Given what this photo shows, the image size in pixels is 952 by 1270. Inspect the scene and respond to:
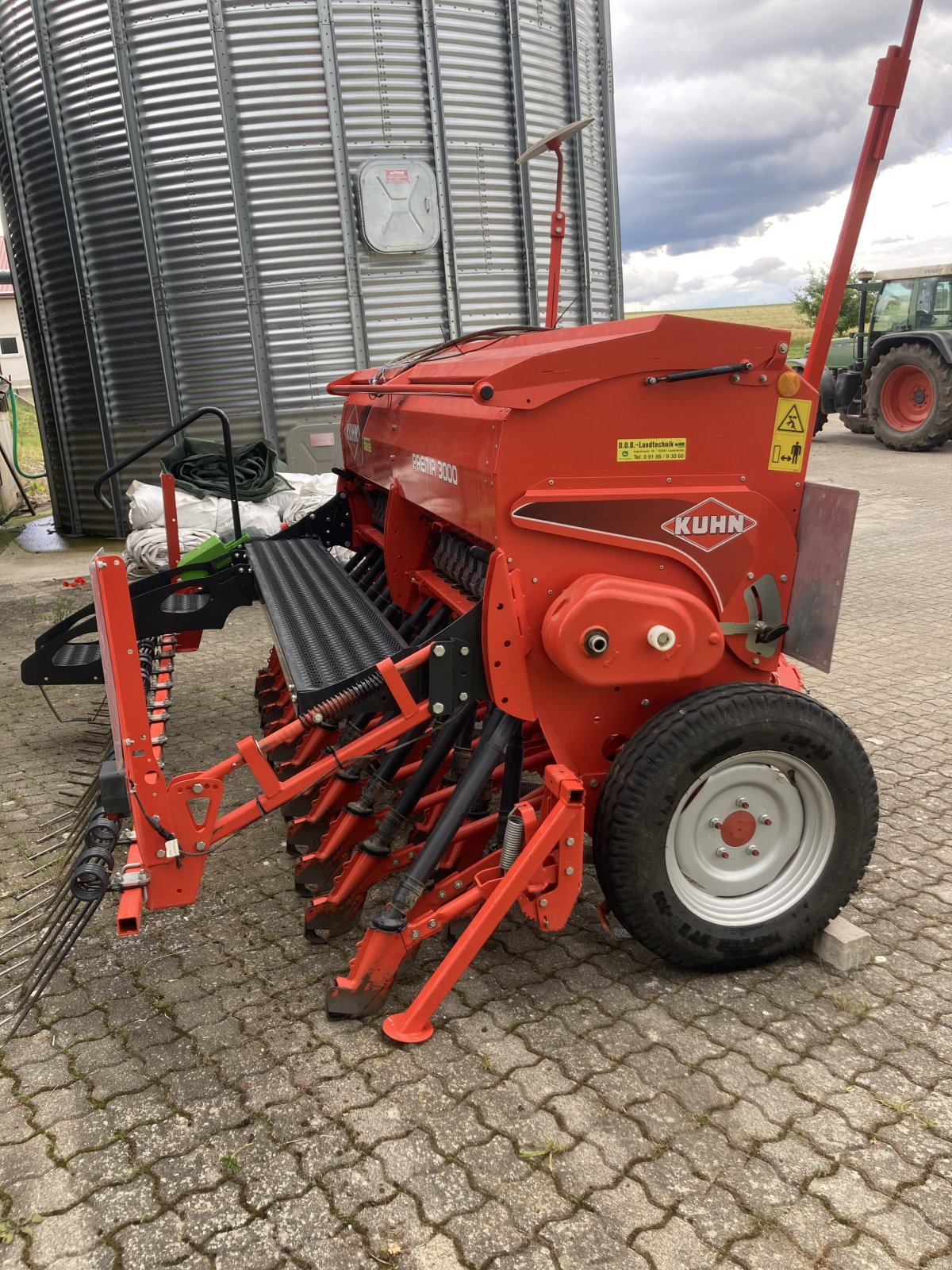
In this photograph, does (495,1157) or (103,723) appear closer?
(495,1157)

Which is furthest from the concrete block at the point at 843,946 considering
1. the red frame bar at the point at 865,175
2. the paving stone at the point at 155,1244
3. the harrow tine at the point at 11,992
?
the harrow tine at the point at 11,992

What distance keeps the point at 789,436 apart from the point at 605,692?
2.97ft

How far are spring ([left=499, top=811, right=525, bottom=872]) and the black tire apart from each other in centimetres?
1353

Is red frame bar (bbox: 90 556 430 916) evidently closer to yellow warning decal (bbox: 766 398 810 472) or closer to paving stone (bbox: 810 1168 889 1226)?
yellow warning decal (bbox: 766 398 810 472)

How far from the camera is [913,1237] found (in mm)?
1909

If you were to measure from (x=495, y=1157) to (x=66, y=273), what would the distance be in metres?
9.22

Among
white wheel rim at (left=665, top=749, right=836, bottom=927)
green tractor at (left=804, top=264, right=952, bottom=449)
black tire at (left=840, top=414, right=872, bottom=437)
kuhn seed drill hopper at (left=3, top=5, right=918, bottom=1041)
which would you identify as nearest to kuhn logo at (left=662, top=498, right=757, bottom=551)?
kuhn seed drill hopper at (left=3, top=5, right=918, bottom=1041)

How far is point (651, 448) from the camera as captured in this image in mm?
2598

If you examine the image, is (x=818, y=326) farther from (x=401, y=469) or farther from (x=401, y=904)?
(x=401, y=904)

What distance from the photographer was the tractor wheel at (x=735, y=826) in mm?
2529

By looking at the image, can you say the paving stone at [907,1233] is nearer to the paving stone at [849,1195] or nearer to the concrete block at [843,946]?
the paving stone at [849,1195]

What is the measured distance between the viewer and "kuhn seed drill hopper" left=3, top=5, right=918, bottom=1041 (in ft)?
8.09

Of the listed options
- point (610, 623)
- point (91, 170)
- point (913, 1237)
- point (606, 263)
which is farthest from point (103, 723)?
point (606, 263)

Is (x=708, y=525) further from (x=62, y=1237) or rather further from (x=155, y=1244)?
(x=62, y=1237)
